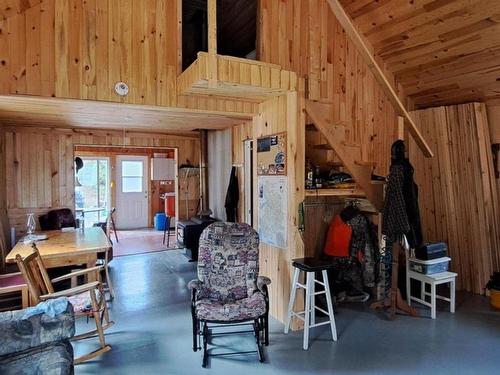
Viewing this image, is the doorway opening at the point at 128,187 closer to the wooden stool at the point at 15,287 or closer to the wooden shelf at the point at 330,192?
the wooden stool at the point at 15,287

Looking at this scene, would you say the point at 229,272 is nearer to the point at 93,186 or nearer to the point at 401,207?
the point at 401,207

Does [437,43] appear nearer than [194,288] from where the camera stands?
No

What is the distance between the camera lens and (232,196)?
545 cm

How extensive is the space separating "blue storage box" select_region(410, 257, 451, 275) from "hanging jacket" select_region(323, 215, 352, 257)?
749 millimetres

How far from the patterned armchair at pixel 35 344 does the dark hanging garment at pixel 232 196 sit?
11.9 ft

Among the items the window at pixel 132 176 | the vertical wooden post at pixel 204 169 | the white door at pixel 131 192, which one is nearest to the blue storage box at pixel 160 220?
the white door at pixel 131 192

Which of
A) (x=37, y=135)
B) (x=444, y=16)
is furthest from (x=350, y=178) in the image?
(x=37, y=135)

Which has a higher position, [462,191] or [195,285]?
[462,191]

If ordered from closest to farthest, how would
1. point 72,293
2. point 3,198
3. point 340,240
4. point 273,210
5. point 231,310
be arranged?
point 72,293 < point 231,310 < point 273,210 < point 340,240 < point 3,198

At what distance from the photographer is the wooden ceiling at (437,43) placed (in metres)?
3.63

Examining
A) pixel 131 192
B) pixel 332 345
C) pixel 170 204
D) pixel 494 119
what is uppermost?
pixel 494 119

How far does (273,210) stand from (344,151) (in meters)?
1.00

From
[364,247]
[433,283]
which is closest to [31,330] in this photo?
[364,247]

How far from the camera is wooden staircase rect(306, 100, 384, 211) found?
3584 mm
